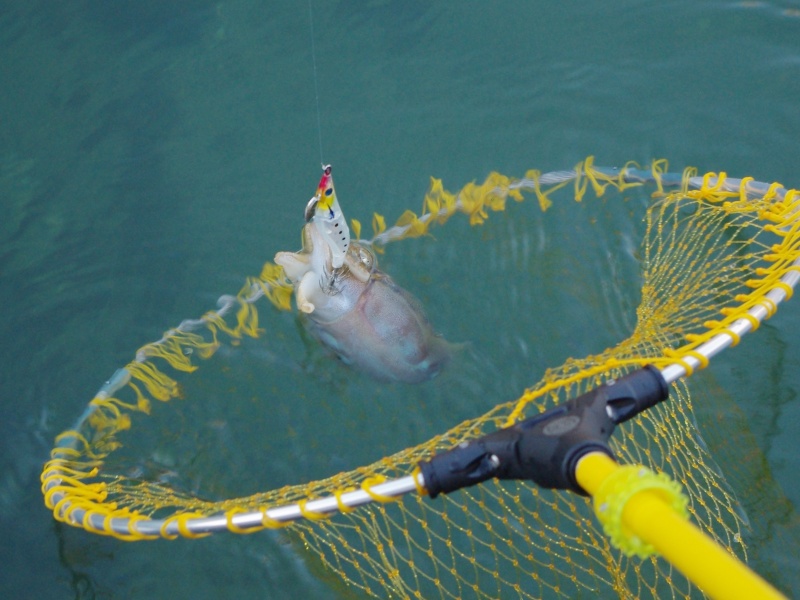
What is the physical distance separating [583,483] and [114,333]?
10.9 feet

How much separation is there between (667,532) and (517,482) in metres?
1.94

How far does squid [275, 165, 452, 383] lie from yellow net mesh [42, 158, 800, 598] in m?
0.46

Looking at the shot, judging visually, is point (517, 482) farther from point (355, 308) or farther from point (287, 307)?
point (287, 307)

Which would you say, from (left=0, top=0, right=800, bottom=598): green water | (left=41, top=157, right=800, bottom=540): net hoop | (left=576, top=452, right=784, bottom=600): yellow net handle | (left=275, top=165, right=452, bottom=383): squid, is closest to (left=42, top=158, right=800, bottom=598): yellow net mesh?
(left=41, top=157, right=800, bottom=540): net hoop

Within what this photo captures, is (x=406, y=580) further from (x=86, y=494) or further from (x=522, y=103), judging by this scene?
(x=522, y=103)

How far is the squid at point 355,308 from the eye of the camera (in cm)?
348

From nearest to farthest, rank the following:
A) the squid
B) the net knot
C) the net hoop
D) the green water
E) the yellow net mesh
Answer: the net knot < the net hoop < the yellow net mesh < the squid < the green water

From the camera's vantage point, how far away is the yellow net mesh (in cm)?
305

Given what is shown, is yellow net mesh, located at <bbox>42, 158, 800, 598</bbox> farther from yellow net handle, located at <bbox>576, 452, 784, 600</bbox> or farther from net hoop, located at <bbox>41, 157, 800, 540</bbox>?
yellow net handle, located at <bbox>576, 452, 784, 600</bbox>

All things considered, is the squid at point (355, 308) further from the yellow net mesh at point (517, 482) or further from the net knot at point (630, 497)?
the net knot at point (630, 497)

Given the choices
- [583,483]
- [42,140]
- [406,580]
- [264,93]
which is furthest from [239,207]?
[583,483]

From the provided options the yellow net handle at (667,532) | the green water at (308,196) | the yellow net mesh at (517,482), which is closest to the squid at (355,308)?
the green water at (308,196)

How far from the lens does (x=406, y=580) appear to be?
348 centimetres

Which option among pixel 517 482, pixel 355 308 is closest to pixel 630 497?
pixel 517 482
